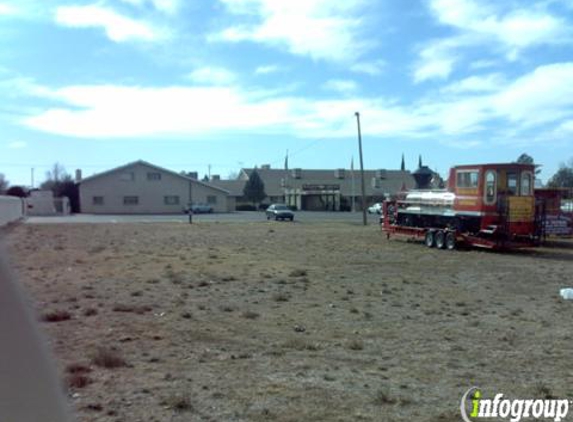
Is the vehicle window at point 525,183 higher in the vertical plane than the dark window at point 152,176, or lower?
lower

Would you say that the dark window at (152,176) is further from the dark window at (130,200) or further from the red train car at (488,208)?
the red train car at (488,208)

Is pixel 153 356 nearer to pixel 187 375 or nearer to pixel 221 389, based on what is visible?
pixel 187 375

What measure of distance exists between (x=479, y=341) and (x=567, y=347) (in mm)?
1100

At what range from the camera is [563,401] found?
Answer: 625 centimetres

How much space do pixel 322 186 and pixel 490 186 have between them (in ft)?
256

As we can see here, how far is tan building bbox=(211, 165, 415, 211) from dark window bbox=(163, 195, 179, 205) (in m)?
12.3

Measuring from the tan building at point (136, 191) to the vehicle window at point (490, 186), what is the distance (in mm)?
66108

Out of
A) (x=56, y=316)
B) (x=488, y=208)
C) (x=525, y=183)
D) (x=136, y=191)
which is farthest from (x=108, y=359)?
(x=136, y=191)

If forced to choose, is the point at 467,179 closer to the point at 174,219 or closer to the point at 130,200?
the point at 174,219

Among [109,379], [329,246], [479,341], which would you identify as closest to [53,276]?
[109,379]

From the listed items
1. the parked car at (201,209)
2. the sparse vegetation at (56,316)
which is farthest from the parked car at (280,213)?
the sparse vegetation at (56,316)

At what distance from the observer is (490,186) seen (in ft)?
85.3

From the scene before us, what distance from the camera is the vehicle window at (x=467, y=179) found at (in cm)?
2638

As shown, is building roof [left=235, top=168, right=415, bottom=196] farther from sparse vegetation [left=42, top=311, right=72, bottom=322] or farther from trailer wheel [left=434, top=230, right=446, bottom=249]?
sparse vegetation [left=42, top=311, right=72, bottom=322]
